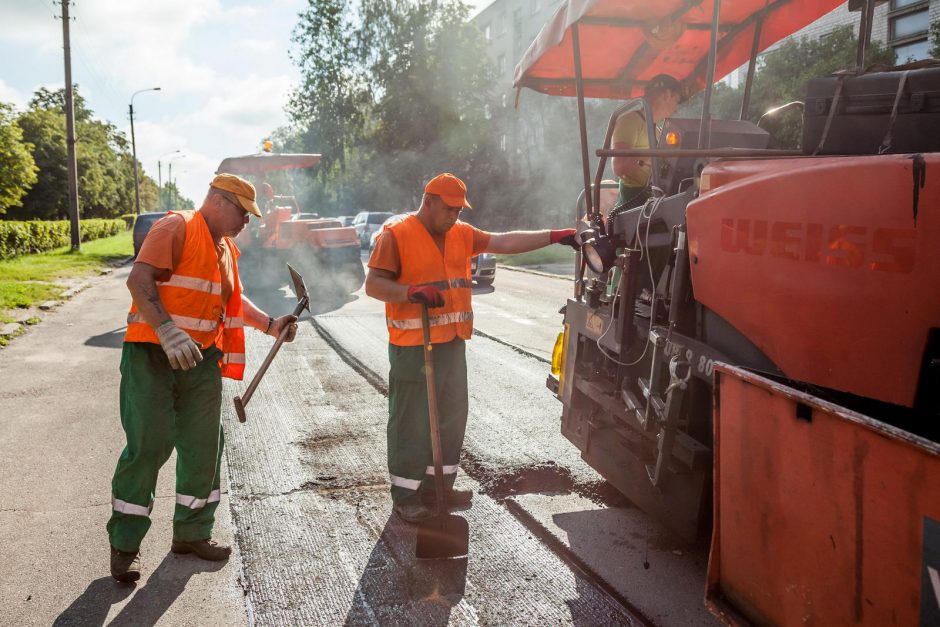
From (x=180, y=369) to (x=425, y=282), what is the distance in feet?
4.00

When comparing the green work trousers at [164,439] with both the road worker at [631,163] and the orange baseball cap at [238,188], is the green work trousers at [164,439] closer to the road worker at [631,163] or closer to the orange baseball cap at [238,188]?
the orange baseball cap at [238,188]

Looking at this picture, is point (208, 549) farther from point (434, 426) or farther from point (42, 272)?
point (42, 272)

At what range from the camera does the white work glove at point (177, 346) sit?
319 cm

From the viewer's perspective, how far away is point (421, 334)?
387 centimetres

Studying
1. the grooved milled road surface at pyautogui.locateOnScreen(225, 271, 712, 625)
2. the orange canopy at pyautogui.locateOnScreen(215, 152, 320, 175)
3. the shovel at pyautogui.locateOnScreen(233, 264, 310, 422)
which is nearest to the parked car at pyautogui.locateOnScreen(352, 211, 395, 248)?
the orange canopy at pyautogui.locateOnScreen(215, 152, 320, 175)

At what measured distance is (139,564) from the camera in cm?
336

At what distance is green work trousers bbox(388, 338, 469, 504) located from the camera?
3.88 metres

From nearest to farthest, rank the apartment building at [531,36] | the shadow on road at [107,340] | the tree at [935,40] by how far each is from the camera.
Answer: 1. the shadow on road at [107,340]
2. the tree at [935,40]
3. the apartment building at [531,36]

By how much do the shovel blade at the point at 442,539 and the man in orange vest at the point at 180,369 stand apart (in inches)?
34.5

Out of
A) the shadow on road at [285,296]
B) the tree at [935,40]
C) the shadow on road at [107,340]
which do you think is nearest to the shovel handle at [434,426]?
the shadow on road at [107,340]

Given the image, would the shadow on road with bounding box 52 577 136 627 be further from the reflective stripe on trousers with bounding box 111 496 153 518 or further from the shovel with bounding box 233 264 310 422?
the shovel with bounding box 233 264 310 422

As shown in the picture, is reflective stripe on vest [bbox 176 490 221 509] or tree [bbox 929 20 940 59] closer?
reflective stripe on vest [bbox 176 490 221 509]

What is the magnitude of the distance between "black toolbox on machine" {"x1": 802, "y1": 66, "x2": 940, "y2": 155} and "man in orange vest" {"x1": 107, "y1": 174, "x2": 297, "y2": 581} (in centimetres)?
229

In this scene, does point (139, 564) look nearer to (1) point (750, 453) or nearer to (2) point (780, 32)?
(1) point (750, 453)
